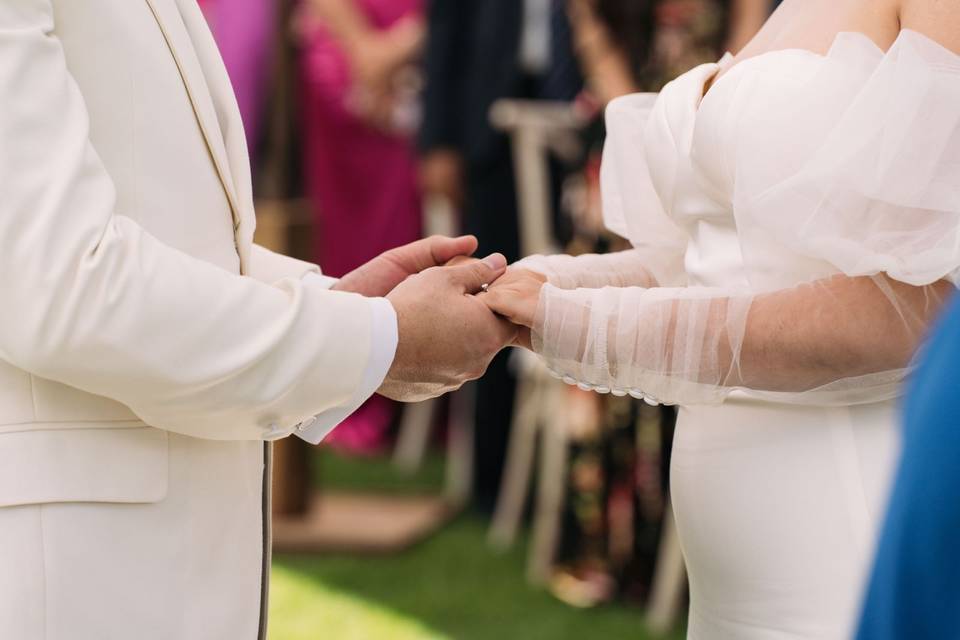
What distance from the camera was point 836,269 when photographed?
1.54 meters

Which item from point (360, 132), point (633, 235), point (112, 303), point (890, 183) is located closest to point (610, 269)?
point (633, 235)

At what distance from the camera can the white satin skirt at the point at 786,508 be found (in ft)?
5.03

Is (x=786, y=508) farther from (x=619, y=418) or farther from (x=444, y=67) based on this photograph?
(x=444, y=67)

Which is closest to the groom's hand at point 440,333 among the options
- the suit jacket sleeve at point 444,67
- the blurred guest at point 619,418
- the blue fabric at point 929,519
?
the blue fabric at point 929,519

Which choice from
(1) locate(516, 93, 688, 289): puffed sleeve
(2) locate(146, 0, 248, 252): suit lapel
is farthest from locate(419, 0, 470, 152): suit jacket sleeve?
(2) locate(146, 0, 248, 252): suit lapel

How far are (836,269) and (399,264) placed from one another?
63cm

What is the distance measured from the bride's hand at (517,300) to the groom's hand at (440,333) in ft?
0.05

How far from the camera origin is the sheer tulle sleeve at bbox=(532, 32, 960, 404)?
4.77ft

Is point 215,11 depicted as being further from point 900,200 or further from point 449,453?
point 900,200

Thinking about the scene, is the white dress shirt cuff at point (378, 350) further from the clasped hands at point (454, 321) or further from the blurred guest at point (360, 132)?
the blurred guest at point (360, 132)

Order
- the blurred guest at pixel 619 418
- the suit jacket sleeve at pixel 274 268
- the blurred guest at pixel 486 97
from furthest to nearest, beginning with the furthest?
the blurred guest at pixel 486 97
the blurred guest at pixel 619 418
the suit jacket sleeve at pixel 274 268

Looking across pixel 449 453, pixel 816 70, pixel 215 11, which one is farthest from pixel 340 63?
pixel 816 70

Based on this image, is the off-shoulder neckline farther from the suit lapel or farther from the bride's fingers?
the suit lapel

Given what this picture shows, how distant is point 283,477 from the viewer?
4605mm
